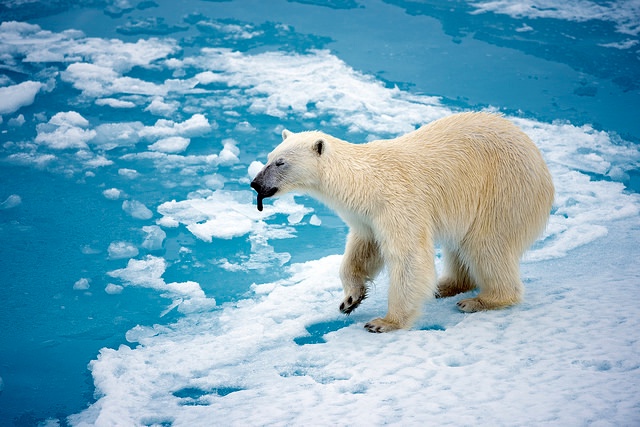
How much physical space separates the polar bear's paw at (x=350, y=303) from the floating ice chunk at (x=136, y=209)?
2568mm

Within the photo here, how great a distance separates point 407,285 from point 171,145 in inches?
163

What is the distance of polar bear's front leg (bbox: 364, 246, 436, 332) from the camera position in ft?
13.3

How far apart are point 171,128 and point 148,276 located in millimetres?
2729

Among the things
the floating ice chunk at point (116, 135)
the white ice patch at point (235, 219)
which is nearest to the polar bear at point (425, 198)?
the white ice patch at point (235, 219)

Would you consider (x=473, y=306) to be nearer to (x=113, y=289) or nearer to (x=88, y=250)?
(x=113, y=289)

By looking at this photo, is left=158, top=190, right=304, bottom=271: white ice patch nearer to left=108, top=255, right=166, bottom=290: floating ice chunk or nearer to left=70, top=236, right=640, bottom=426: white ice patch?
left=108, top=255, right=166, bottom=290: floating ice chunk

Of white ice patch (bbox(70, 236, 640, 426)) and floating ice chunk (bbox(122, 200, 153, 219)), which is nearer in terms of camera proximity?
white ice patch (bbox(70, 236, 640, 426))

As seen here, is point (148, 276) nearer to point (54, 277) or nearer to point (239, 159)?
point (54, 277)

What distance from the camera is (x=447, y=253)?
4.78 meters

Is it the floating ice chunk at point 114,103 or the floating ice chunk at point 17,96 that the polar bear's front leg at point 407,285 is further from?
the floating ice chunk at point 17,96

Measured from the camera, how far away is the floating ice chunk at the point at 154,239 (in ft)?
19.2

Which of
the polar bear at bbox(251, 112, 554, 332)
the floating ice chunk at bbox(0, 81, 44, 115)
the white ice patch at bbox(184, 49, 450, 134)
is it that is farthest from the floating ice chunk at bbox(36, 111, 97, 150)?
the polar bear at bbox(251, 112, 554, 332)

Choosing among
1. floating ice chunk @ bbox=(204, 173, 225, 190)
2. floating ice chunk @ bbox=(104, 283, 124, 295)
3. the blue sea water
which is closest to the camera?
the blue sea water

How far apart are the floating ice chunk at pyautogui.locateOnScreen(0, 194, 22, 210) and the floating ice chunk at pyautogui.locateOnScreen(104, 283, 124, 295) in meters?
1.77
